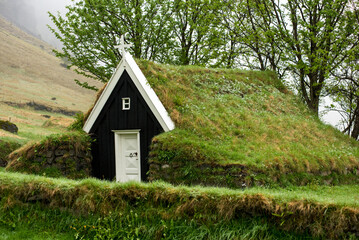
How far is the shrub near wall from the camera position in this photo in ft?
47.4

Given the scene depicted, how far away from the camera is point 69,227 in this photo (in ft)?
29.8

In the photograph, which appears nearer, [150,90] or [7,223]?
[7,223]

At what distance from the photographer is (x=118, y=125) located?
15.2 metres

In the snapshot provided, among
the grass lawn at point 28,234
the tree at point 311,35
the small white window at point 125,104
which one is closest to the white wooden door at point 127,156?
the small white window at point 125,104

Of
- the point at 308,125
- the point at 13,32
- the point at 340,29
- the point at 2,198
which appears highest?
the point at 13,32

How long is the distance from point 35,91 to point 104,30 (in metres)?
34.2

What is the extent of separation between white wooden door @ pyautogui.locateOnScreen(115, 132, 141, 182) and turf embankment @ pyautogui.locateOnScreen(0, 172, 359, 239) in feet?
17.1

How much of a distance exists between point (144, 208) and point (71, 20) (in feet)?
83.8

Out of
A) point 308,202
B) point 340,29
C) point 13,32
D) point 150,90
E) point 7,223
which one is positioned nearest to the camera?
point 308,202

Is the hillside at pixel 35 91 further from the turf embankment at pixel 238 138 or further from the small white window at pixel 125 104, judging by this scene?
the turf embankment at pixel 238 138

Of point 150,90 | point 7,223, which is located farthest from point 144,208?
point 150,90

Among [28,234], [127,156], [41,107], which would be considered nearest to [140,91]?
[127,156]

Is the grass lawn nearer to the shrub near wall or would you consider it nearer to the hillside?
the shrub near wall

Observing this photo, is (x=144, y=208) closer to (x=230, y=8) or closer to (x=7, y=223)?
(x=7, y=223)
